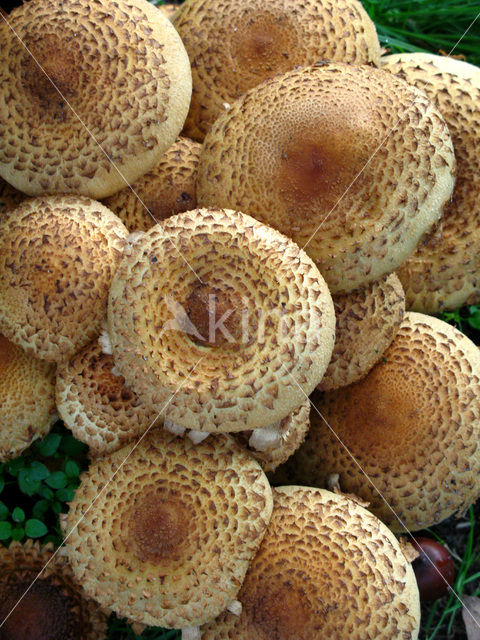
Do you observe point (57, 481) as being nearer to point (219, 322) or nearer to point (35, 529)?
point (35, 529)

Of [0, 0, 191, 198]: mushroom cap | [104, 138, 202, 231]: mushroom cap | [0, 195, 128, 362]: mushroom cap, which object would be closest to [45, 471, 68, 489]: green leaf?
[0, 195, 128, 362]: mushroom cap

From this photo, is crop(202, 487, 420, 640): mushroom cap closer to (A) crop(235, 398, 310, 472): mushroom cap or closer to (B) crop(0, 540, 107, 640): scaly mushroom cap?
(A) crop(235, 398, 310, 472): mushroom cap

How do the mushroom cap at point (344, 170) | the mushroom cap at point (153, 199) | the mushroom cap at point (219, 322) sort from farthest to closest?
the mushroom cap at point (153, 199) < the mushroom cap at point (344, 170) < the mushroom cap at point (219, 322)

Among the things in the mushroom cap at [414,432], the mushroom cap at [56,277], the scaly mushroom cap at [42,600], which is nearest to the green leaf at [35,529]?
the scaly mushroom cap at [42,600]

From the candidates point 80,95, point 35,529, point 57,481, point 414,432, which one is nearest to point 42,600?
point 35,529

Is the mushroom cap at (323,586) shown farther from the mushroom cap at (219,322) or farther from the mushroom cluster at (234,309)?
the mushroom cap at (219,322)

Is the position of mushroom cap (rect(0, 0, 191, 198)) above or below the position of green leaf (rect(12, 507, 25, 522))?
above

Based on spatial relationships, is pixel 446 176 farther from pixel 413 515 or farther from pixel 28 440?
pixel 28 440
